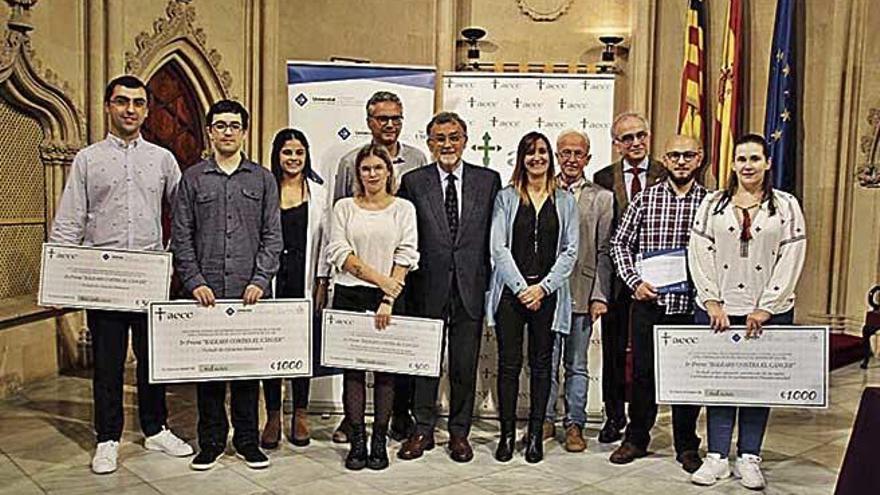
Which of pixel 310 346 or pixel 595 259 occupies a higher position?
pixel 595 259

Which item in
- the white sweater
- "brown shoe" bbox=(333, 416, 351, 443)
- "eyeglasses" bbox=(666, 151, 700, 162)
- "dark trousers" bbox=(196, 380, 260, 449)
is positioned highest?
"eyeglasses" bbox=(666, 151, 700, 162)

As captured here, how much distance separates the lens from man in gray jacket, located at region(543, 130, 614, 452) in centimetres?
380

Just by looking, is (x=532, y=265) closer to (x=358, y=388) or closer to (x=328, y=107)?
(x=358, y=388)

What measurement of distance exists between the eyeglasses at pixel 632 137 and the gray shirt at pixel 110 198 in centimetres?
209

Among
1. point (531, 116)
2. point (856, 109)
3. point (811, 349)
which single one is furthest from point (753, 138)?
point (856, 109)

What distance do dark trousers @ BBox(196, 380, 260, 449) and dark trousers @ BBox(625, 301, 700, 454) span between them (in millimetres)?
1678

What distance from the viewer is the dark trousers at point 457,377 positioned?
3635 millimetres

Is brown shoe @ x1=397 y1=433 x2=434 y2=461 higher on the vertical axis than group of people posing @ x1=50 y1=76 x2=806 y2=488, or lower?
lower

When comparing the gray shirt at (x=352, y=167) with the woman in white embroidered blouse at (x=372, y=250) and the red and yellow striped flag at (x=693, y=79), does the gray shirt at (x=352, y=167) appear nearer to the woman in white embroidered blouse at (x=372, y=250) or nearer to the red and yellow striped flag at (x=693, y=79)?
the woman in white embroidered blouse at (x=372, y=250)

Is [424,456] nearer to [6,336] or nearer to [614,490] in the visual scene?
[614,490]

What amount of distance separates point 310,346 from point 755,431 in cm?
193

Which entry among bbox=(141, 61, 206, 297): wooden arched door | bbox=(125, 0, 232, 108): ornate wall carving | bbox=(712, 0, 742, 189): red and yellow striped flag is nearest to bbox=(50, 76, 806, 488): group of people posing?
bbox=(125, 0, 232, 108): ornate wall carving

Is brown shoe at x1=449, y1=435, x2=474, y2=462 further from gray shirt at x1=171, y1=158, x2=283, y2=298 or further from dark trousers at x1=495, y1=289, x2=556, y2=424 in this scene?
gray shirt at x1=171, y1=158, x2=283, y2=298

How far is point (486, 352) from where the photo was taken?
4238 millimetres
